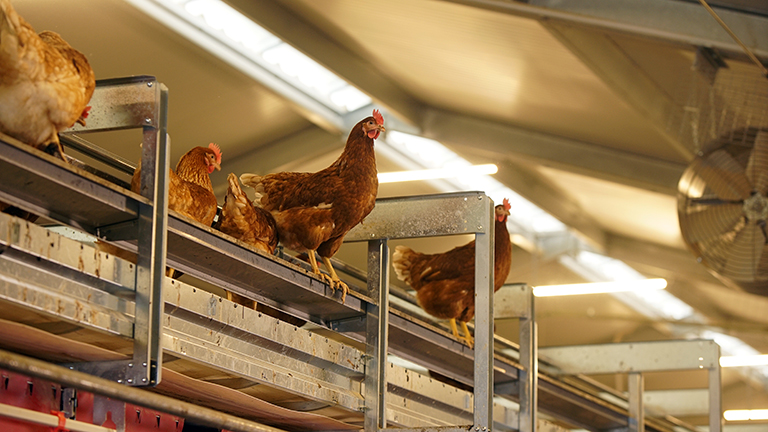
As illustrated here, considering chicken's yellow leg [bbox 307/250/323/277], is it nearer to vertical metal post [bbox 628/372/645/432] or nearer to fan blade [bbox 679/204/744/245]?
fan blade [bbox 679/204/744/245]

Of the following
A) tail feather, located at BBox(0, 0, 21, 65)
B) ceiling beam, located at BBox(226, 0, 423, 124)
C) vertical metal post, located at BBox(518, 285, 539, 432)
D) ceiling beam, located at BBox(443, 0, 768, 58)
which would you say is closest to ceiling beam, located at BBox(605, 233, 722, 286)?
ceiling beam, located at BBox(226, 0, 423, 124)

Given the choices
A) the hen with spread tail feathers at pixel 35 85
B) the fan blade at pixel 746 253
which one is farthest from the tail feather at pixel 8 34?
the fan blade at pixel 746 253

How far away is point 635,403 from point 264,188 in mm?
3750

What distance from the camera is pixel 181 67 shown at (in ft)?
23.2

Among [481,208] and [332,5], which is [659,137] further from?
[481,208]

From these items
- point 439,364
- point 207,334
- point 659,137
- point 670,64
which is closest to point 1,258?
point 207,334

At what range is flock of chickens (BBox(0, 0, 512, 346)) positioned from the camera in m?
2.50

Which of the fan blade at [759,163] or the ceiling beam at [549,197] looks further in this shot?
the ceiling beam at [549,197]

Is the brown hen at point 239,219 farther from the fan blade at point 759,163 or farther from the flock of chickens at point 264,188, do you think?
the fan blade at point 759,163

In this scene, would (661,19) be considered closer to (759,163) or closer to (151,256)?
(759,163)

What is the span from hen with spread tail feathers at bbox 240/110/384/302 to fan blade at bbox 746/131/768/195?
1981 mm

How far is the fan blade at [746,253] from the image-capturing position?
488cm

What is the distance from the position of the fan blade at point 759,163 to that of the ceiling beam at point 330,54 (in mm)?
3461

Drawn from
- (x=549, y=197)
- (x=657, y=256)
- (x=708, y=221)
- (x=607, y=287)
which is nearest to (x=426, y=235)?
(x=708, y=221)
